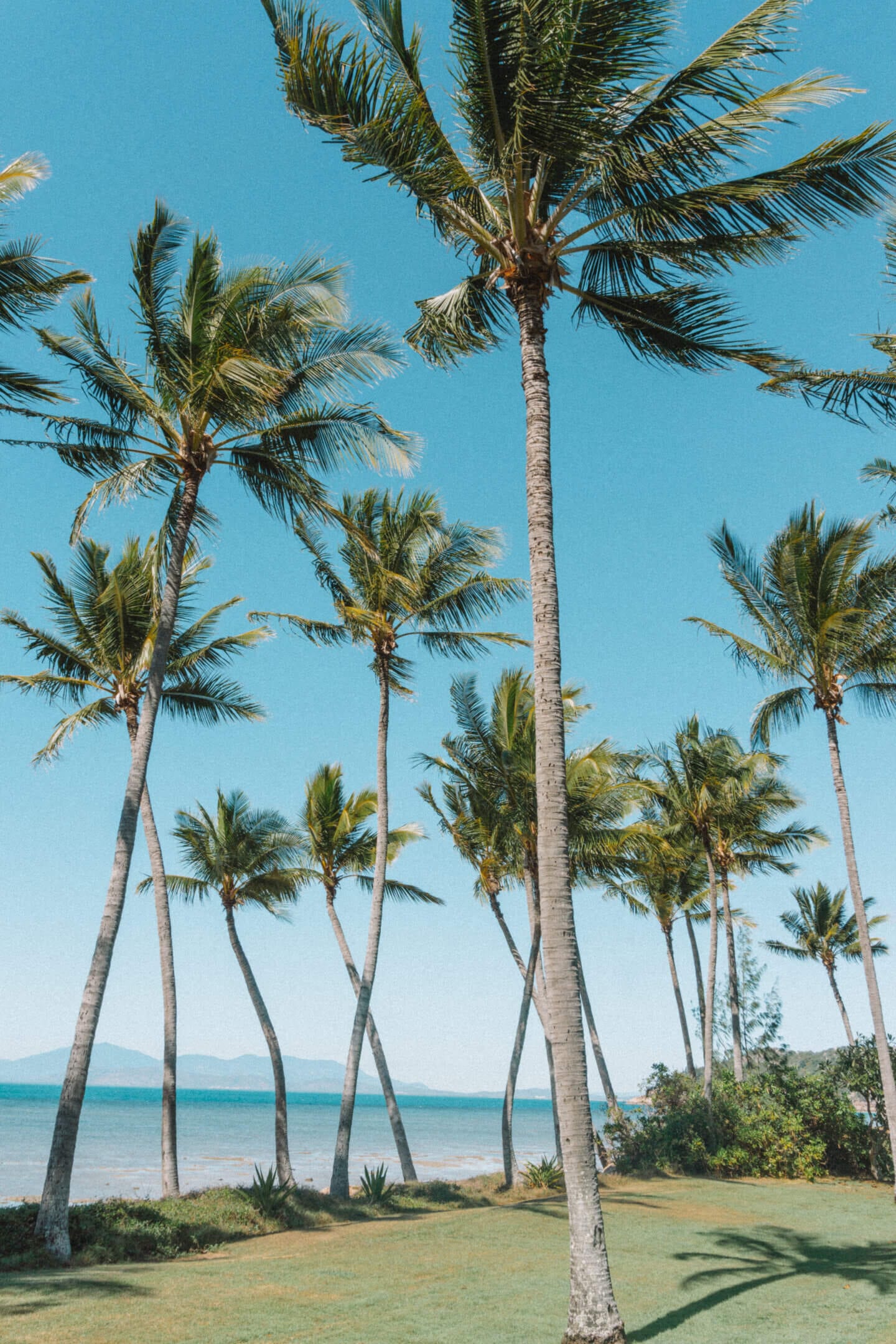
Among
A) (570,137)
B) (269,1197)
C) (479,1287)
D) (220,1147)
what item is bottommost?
Result: (220,1147)

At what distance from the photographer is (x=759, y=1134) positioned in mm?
19750

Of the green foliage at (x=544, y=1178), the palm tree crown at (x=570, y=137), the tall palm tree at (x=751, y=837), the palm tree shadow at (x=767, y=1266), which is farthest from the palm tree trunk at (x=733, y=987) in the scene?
the palm tree crown at (x=570, y=137)

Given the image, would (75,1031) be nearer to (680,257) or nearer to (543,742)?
(543,742)

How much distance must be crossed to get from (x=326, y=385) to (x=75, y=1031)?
948 centimetres

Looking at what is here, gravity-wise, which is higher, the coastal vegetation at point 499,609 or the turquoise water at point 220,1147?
the coastal vegetation at point 499,609

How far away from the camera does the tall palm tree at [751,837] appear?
2366cm

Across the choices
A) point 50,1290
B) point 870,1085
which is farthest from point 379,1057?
point 50,1290

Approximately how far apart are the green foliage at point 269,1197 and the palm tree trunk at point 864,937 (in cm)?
985

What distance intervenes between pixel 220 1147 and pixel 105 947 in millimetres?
40673

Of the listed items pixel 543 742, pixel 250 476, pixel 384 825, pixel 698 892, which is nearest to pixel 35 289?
pixel 250 476

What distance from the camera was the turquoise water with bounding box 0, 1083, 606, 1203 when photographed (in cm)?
2820

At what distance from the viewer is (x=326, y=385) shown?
43.8ft

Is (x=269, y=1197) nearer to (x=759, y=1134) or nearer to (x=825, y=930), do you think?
(x=759, y=1134)

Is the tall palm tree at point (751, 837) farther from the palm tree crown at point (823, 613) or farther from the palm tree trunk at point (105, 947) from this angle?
the palm tree trunk at point (105, 947)
